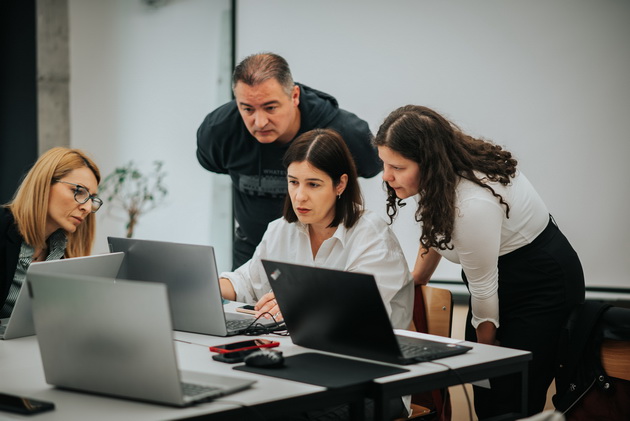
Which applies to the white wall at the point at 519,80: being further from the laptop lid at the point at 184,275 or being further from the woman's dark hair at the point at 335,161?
the laptop lid at the point at 184,275

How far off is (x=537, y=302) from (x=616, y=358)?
0.88 ft

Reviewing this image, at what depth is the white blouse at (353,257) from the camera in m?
2.32

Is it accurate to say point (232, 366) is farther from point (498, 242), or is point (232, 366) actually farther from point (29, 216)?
point (29, 216)

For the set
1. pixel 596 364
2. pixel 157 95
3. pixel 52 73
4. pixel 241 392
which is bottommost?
pixel 596 364

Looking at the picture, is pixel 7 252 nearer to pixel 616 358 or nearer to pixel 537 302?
pixel 537 302

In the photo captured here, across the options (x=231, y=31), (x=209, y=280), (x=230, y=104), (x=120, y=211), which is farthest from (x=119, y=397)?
(x=120, y=211)

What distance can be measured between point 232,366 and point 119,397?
0.32 m

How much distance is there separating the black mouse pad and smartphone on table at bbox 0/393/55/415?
0.45 metres

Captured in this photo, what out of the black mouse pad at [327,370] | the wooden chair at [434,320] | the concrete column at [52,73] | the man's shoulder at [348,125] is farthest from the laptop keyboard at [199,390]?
the concrete column at [52,73]

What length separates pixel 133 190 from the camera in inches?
185

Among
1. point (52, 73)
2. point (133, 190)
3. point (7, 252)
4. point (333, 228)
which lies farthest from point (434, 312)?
point (52, 73)

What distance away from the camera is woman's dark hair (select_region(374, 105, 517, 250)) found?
2.05 metres

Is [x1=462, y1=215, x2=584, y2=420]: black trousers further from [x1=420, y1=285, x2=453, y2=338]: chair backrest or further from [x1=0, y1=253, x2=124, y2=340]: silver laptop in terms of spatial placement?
[x1=0, y1=253, x2=124, y2=340]: silver laptop

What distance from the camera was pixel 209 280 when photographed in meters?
2.04
